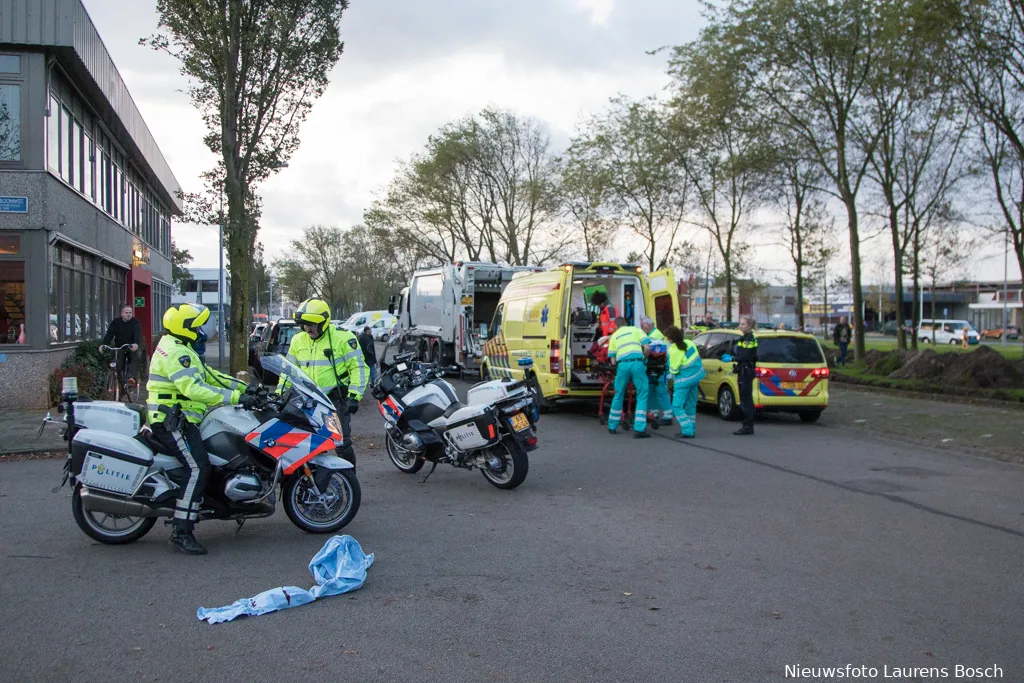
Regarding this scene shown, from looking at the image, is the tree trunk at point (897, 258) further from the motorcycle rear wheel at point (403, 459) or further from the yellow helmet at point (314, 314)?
the yellow helmet at point (314, 314)

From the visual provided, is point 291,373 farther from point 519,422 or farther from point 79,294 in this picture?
point 79,294

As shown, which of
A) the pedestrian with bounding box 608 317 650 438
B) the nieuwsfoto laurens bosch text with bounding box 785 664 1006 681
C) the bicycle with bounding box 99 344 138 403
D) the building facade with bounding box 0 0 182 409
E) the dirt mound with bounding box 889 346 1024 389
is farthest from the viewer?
the dirt mound with bounding box 889 346 1024 389

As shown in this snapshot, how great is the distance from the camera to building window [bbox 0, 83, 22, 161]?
48.3 feet

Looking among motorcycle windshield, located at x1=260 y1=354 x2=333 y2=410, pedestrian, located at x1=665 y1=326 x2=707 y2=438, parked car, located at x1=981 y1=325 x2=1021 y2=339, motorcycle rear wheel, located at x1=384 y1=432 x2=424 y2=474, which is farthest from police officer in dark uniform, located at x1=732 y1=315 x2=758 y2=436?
parked car, located at x1=981 y1=325 x2=1021 y2=339

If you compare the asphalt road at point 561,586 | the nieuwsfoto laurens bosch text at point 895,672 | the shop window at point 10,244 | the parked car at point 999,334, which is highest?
the shop window at point 10,244

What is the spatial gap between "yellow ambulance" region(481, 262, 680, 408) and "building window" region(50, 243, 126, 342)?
8339 millimetres

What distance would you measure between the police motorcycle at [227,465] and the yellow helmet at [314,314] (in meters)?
1.49

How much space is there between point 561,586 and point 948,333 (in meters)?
55.7

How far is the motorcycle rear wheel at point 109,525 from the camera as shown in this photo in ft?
20.1

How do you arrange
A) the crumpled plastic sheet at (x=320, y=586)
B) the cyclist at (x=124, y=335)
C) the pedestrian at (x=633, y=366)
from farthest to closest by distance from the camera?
1. the cyclist at (x=124, y=335)
2. the pedestrian at (x=633, y=366)
3. the crumpled plastic sheet at (x=320, y=586)

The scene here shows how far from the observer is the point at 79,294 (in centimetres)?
1800

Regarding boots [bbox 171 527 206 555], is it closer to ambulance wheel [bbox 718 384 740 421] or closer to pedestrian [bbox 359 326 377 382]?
pedestrian [bbox 359 326 377 382]

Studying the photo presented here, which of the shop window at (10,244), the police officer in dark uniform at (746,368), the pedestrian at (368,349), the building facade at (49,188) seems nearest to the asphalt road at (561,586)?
the police officer in dark uniform at (746,368)

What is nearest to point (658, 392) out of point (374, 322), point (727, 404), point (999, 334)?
point (727, 404)
